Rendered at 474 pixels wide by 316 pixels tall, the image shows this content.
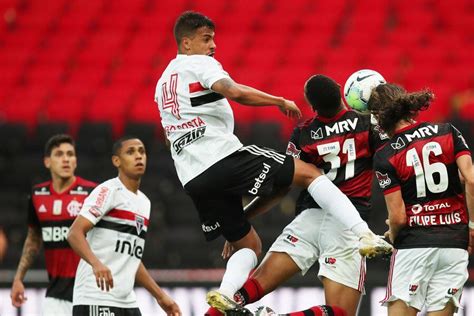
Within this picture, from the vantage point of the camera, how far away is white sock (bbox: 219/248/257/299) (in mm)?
6859

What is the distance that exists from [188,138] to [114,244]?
1338 millimetres

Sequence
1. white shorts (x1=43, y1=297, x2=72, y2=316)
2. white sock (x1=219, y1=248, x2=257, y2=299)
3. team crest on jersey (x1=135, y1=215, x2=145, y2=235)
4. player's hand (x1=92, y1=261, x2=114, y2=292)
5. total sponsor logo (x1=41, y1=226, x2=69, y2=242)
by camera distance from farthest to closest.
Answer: total sponsor logo (x1=41, y1=226, x2=69, y2=242) → white shorts (x1=43, y1=297, x2=72, y2=316) → team crest on jersey (x1=135, y1=215, x2=145, y2=235) → player's hand (x1=92, y1=261, x2=114, y2=292) → white sock (x1=219, y1=248, x2=257, y2=299)

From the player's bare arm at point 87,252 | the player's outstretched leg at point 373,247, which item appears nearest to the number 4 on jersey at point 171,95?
the player's bare arm at point 87,252


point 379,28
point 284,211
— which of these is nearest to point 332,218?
point 284,211

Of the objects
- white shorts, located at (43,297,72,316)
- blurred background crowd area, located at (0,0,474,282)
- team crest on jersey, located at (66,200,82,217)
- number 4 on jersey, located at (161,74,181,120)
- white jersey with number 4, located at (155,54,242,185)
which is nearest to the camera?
white jersey with number 4, located at (155,54,242,185)

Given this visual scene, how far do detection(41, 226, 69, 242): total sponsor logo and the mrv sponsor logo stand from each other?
2.23m

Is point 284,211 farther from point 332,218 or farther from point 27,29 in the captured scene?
point 27,29

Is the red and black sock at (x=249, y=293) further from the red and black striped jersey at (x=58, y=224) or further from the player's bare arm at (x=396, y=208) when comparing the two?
the red and black striped jersey at (x=58, y=224)

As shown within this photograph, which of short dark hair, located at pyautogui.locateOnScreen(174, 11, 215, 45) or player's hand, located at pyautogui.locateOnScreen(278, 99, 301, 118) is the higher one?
short dark hair, located at pyautogui.locateOnScreen(174, 11, 215, 45)

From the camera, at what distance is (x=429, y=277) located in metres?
6.76

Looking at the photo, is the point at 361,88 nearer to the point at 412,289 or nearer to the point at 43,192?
the point at 412,289

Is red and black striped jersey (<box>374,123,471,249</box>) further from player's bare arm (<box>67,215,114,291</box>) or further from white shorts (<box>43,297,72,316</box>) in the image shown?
white shorts (<box>43,297,72,316</box>)

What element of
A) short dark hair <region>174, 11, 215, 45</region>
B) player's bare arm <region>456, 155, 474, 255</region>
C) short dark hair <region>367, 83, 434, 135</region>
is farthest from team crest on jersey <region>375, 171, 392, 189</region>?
short dark hair <region>174, 11, 215, 45</region>

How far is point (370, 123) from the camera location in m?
7.23
